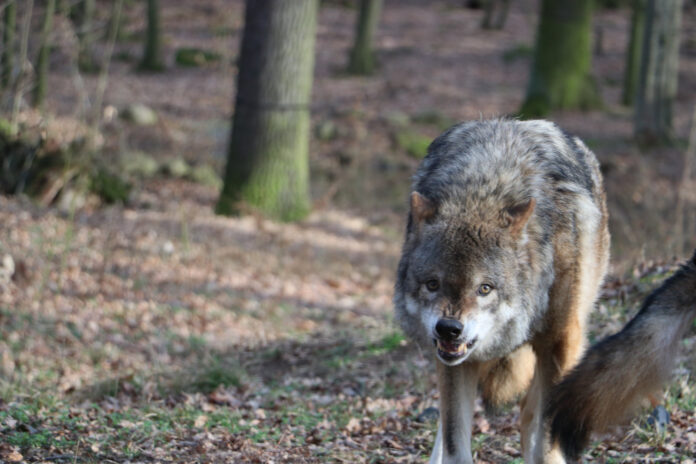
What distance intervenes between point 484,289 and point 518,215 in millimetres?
485

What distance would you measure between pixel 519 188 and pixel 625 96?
60.4 feet

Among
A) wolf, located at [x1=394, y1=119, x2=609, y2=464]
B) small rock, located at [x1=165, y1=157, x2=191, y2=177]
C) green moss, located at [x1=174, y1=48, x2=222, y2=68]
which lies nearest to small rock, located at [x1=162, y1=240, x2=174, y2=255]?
small rock, located at [x1=165, y1=157, x2=191, y2=177]

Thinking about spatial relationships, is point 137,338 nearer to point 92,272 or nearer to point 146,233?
point 92,272

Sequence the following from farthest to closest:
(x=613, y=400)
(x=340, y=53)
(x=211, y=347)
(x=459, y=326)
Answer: (x=340, y=53)
(x=211, y=347)
(x=459, y=326)
(x=613, y=400)

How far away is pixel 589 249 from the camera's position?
16.5 feet

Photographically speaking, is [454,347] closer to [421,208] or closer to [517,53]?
[421,208]

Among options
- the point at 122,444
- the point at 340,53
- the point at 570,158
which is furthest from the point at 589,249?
the point at 340,53

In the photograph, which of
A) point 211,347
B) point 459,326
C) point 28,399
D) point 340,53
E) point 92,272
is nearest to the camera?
point 459,326

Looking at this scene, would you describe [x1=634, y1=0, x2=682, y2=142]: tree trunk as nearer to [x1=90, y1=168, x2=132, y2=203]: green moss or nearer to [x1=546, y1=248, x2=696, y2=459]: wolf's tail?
[x1=90, y1=168, x2=132, y2=203]: green moss

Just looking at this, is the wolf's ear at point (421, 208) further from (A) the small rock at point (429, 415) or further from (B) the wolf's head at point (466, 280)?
(A) the small rock at point (429, 415)

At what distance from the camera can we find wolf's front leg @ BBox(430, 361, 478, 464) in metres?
4.81

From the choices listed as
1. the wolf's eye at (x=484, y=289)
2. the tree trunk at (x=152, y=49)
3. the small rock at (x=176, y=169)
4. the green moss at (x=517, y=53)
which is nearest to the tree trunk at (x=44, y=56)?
the small rock at (x=176, y=169)

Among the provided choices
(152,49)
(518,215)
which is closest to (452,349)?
(518,215)

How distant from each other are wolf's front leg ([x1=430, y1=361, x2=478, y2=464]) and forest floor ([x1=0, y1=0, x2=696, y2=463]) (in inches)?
28.4
